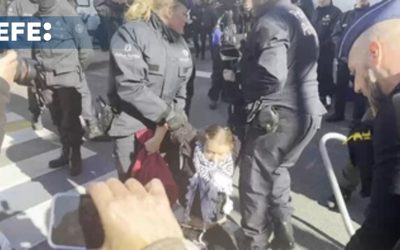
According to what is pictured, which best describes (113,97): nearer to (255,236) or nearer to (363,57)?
(255,236)

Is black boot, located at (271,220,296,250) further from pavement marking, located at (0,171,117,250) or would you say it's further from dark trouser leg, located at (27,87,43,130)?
dark trouser leg, located at (27,87,43,130)

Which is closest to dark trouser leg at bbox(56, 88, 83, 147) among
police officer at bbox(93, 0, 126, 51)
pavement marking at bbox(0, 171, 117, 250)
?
pavement marking at bbox(0, 171, 117, 250)

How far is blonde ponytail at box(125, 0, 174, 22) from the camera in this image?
8.01 ft

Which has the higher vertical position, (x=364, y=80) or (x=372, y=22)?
(x=372, y=22)

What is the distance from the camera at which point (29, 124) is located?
5.45m

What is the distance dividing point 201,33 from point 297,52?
7.12m

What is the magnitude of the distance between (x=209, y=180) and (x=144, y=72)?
80cm

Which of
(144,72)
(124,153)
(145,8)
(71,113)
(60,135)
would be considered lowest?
(60,135)

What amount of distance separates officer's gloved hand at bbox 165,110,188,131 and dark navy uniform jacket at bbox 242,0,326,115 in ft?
1.54

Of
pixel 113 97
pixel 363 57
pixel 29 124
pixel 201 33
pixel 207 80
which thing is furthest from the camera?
pixel 201 33

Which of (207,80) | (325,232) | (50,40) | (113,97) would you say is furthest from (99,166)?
(207,80)

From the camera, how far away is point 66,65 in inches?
160

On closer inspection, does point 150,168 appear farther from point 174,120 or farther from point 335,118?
point 335,118

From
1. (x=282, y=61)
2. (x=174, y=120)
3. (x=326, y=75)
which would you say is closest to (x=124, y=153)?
(x=174, y=120)
